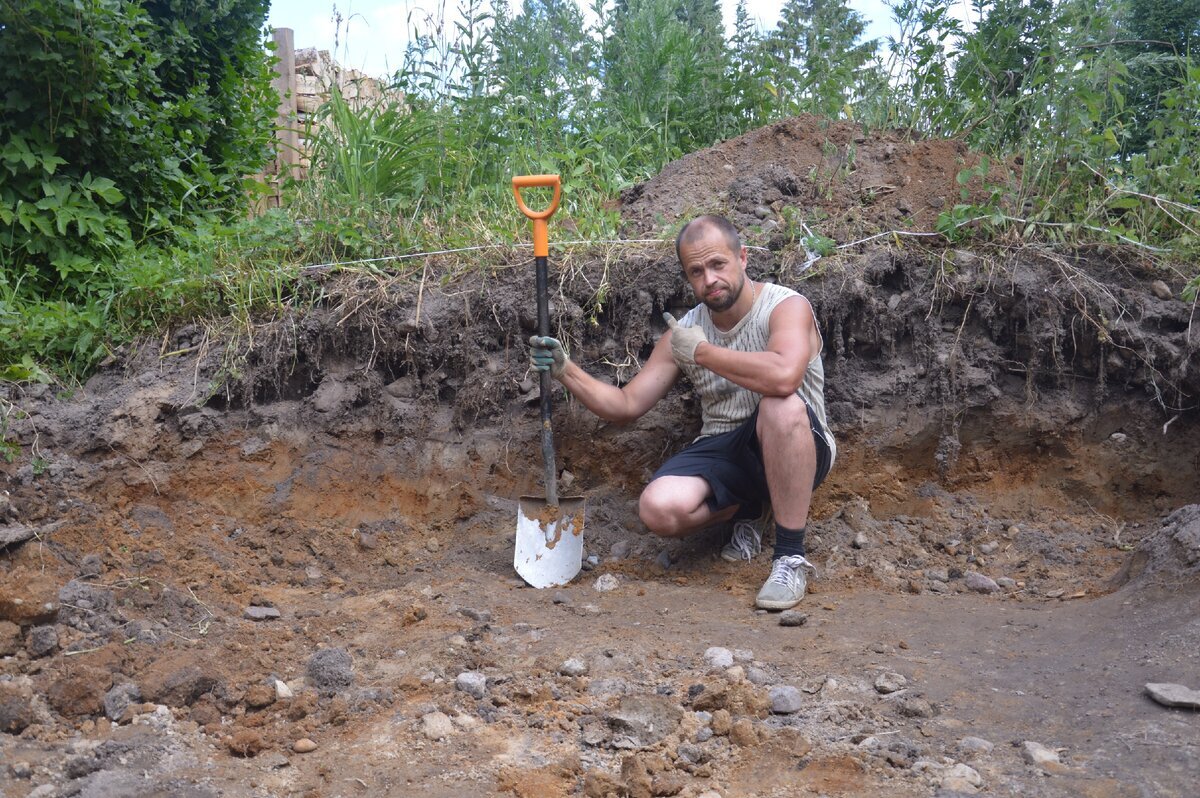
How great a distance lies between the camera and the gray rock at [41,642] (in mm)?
2809

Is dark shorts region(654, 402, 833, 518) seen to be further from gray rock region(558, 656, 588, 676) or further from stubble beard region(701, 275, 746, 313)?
gray rock region(558, 656, 588, 676)

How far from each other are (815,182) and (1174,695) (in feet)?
9.13

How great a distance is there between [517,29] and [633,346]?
236 centimetres

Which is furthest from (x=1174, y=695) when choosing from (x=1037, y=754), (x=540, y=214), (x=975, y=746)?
(x=540, y=214)

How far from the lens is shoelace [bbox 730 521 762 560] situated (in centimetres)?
373

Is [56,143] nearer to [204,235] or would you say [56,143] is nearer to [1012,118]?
[204,235]

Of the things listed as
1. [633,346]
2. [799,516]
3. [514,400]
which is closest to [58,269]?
[514,400]

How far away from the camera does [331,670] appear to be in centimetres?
271

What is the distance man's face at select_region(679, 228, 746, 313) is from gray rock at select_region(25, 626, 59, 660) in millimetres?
2369

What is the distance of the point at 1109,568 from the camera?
353 centimetres

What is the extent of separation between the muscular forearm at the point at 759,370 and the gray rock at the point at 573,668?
3.85 ft

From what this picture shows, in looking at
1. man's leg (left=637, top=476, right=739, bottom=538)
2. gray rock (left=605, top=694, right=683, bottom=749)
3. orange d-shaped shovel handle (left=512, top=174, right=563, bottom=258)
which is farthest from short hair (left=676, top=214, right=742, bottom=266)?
gray rock (left=605, top=694, right=683, bottom=749)

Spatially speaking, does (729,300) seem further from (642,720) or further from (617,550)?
(642,720)

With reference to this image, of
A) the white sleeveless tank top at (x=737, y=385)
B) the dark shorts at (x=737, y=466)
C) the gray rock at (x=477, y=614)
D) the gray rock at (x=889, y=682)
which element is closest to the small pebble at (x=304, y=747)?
the gray rock at (x=477, y=614)
